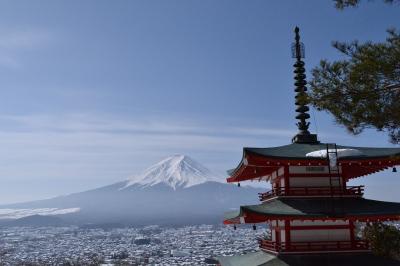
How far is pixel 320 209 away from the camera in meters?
17.3

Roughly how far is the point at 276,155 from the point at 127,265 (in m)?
102

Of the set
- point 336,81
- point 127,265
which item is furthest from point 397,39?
point 127,265

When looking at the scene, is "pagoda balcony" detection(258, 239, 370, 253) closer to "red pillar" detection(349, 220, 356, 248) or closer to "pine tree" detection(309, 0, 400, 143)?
"red pillar" detection(349, 220, 356, 248)

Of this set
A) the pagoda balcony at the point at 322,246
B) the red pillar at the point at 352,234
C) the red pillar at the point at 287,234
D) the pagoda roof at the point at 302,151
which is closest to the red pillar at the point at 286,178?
the pagoda roof at the point at 302,151

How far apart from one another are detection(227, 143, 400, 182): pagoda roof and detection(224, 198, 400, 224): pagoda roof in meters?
1.40

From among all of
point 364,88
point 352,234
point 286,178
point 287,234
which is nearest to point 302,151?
point 286,178

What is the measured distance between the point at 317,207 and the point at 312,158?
72.7 inches

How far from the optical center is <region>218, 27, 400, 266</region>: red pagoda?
17094 millimetres

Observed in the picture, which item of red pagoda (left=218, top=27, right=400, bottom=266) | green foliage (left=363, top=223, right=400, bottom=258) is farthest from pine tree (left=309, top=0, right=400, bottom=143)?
green foliage (left=363, top=223, right=400, bottom=258)

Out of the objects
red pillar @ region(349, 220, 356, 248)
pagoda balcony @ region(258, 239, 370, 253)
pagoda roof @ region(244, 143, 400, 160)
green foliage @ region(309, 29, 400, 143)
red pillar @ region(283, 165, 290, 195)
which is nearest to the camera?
green foliage @ region(309, 29, 400, 143)

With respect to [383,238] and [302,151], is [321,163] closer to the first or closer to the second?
[302,151]

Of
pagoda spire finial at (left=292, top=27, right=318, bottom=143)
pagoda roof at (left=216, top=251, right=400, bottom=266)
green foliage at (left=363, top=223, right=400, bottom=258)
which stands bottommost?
→ pagoda roof at (left=216, top=251, right=400, bottom=266)

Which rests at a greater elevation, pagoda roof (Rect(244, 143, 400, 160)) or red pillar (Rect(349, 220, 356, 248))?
pagoda roof (Rect(244, 143, 400, 160))

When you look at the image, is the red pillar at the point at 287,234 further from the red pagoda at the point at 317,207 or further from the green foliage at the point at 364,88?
the green foliage at the point at 364,88
